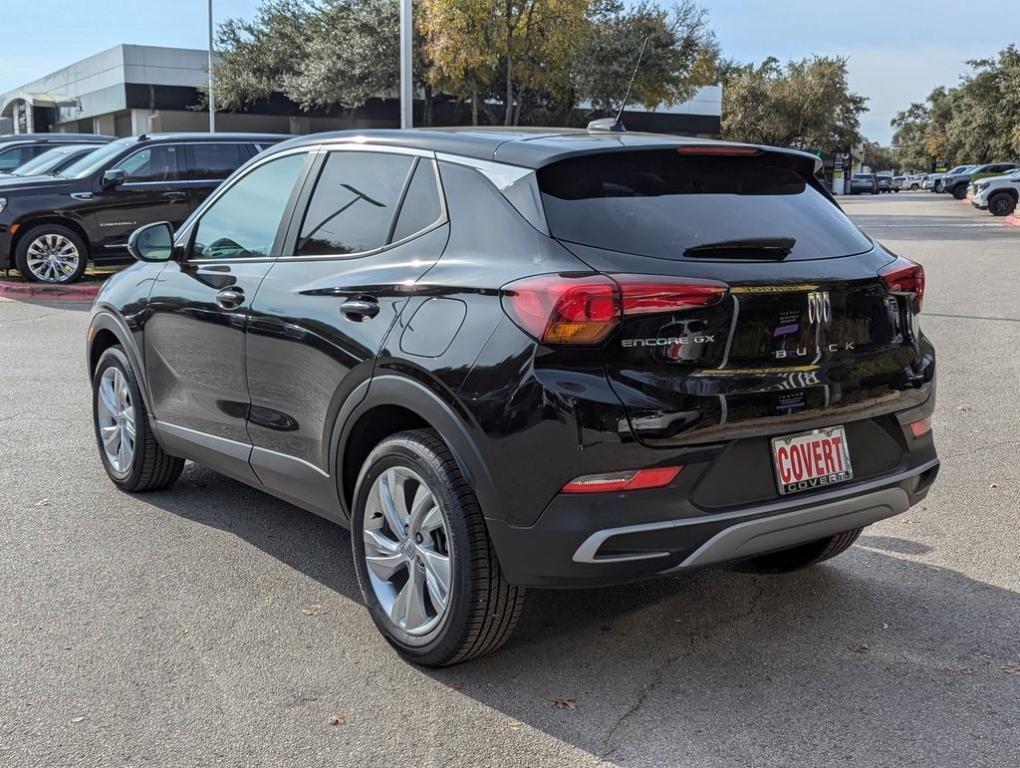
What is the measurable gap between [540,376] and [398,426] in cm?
86

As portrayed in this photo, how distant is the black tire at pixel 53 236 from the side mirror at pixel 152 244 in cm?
1027

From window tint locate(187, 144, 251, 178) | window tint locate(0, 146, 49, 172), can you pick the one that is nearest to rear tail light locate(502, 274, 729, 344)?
window tint locate(187, 144, 251, 178)

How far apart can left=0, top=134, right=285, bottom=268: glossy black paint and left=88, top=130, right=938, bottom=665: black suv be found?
11.1 meters

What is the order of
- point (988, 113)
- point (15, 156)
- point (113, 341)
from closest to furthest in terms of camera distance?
1. point (113, 341)
2. point (15, 156)
3. point (988, 113)

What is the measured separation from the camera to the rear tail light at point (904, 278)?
3785mm

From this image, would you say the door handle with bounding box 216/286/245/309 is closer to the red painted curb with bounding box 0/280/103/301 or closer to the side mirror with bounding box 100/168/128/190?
the red painted curb with bounding box 0/280/103/301

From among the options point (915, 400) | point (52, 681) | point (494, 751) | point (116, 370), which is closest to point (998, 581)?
point (915, 400)

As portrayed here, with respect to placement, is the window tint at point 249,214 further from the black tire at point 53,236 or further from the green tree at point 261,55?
the green tree at point 261,55

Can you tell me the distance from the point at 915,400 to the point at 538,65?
111ft

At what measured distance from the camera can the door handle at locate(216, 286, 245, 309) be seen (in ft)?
14.9

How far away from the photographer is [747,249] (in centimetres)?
352

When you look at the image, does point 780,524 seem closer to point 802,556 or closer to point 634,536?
point 634,536

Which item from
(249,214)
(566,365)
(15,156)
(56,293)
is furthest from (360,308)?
(15,156)

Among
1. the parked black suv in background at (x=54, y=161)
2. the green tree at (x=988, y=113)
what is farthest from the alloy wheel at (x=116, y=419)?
the green tree at (x=988, y=113)
